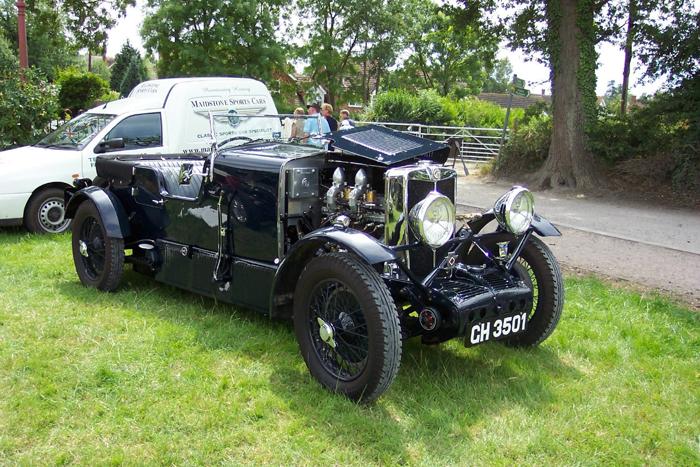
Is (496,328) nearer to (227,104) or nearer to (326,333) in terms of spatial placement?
(326,333)

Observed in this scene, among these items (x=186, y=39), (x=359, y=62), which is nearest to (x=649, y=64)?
(x=186, y=39)

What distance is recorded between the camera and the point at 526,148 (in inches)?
563

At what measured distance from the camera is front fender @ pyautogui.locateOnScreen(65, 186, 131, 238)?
A: 5.53 m

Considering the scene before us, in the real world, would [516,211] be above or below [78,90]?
below

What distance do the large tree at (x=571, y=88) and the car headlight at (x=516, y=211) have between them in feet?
29.4

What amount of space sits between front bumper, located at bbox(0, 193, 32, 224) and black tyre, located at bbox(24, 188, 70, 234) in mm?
70

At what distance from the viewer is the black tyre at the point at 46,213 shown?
26.9ft

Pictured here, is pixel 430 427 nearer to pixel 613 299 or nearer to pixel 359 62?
pixel 613 299

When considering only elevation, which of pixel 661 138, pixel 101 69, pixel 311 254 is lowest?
pixel 311 254

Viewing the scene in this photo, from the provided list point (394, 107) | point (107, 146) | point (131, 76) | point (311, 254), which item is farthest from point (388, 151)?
point (131, 76)

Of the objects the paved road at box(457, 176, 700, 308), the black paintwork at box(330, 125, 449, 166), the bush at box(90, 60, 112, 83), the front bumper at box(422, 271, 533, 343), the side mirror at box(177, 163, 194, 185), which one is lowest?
the paved road at box(457, 176, 700, 308)

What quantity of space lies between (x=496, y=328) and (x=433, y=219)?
0.74 m

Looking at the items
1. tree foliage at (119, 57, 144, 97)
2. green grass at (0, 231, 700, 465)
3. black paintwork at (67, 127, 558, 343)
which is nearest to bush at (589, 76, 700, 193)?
green grass at (0, 231, 700, 465)

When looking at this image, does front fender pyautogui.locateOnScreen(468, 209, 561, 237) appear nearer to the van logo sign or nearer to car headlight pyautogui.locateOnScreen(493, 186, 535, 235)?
car headlight pyautogui.locateOnScreen(493, 186, 535, 235)
